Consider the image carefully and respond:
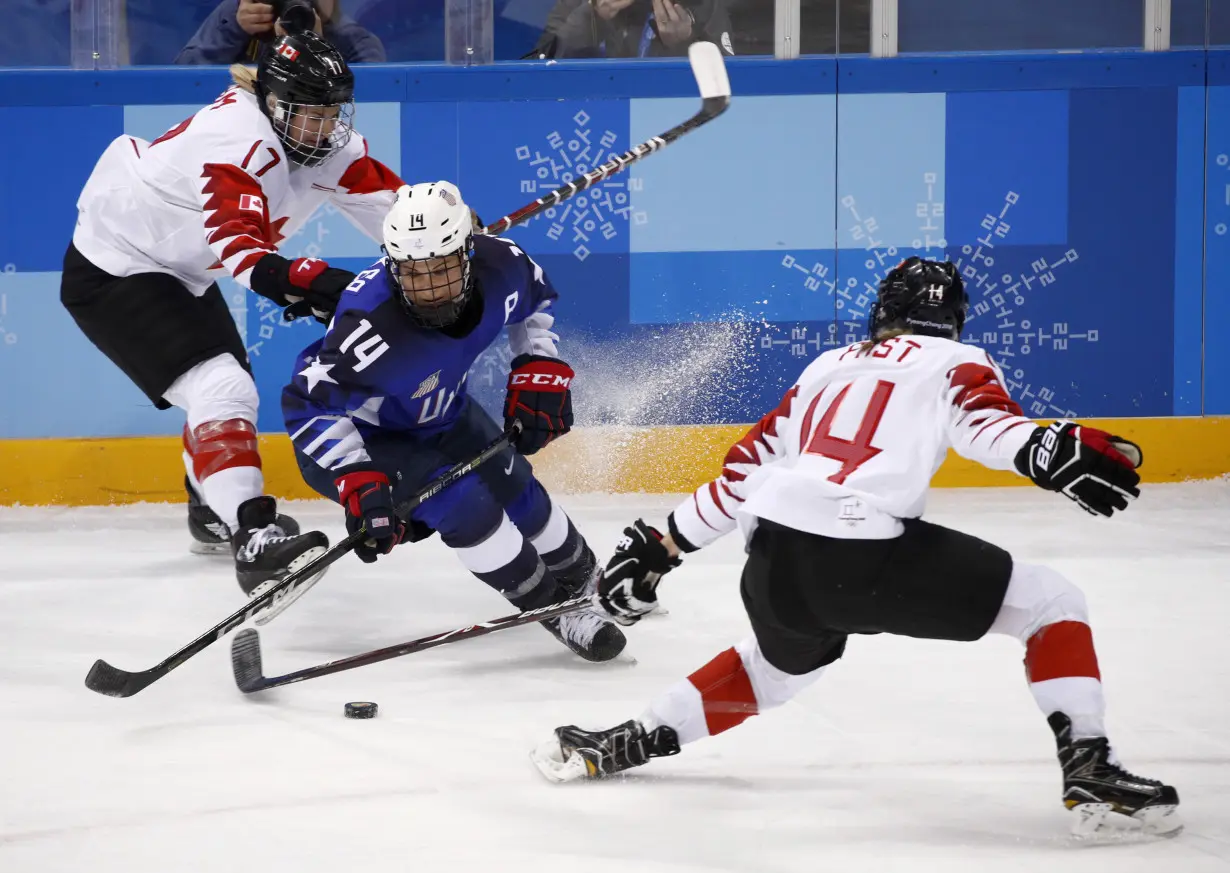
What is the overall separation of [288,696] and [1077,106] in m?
3.45

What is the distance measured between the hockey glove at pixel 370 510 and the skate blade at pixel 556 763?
61 cm

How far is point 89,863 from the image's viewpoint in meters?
1.77

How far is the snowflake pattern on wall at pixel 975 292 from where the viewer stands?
4855 millimetres

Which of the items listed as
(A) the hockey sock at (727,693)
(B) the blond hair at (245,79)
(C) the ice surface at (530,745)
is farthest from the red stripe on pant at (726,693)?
(B) the blond hair at (245,79)

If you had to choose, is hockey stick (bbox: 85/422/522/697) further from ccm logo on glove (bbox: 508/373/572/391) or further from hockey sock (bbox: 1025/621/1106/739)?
hockey sock (bbox: 1025/621/1106/739)

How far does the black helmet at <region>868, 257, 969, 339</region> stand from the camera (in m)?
1.99

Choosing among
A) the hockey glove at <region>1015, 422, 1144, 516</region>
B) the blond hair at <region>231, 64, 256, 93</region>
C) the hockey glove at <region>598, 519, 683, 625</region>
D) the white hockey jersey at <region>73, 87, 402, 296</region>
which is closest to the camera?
the hockey glove at <region>1015, 422, 1144, 516</region>

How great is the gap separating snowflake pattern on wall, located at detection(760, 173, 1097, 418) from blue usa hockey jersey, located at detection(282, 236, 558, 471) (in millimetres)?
2116

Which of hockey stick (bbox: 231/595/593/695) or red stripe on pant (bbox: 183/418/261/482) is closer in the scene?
hockey stick (bbox: 231/595/593/695)

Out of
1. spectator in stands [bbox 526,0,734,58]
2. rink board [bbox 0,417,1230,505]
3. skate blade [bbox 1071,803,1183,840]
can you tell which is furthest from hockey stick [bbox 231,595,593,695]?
spectator in stands [bbox 526,0,734,58]

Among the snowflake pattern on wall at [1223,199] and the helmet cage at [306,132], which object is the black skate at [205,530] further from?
the snowflake pattern on wall at [1223,199]

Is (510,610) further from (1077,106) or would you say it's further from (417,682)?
(1077,106)

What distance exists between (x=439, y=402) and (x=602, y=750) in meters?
1.01

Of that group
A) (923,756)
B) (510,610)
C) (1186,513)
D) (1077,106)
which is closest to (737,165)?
A: (1077,106)
